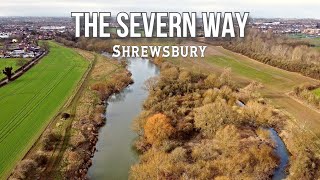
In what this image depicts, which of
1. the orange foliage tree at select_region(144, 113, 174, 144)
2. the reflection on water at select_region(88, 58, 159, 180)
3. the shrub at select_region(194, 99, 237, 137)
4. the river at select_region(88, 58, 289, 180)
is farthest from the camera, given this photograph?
the shrub at select_region(194, 99, 237, 137)

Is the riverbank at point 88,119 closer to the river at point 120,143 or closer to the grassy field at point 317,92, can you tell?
the river at point 120,143

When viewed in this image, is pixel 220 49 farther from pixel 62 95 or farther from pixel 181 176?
pixel 181 176

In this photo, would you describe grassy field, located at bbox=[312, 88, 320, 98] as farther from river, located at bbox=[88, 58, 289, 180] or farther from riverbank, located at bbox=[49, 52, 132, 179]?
riverbank, located at bbox=[49, 52, 132, 179]

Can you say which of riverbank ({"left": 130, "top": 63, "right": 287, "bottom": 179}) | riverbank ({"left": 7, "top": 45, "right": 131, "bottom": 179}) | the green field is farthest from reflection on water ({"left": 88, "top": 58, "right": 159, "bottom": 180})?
the green field

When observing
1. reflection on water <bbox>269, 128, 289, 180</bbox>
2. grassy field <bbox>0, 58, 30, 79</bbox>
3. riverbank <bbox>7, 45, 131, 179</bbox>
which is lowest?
reflection on water <bbox>269, 128, 289, 180</bbox>

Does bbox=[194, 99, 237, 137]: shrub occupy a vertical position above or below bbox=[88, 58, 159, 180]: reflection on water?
above

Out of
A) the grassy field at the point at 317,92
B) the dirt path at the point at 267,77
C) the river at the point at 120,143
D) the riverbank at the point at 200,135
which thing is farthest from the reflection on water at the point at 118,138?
the grassy field at the point at 317,92
